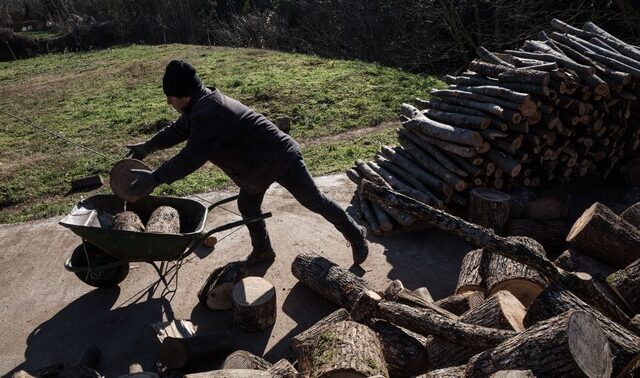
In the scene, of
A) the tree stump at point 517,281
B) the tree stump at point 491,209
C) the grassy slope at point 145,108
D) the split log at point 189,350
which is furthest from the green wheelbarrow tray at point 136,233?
the tree stump at point 491,209

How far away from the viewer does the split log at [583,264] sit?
5.00 meters

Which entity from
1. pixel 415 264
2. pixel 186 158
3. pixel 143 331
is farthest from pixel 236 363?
pixel 415 264

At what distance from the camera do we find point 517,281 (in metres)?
4.54

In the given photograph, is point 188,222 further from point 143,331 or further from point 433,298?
point 433,298

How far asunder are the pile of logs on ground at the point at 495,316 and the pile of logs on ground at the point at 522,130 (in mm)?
1405

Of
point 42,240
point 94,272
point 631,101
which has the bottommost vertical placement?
point 42,240

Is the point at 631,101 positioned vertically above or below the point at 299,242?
above

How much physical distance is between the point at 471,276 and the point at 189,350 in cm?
255

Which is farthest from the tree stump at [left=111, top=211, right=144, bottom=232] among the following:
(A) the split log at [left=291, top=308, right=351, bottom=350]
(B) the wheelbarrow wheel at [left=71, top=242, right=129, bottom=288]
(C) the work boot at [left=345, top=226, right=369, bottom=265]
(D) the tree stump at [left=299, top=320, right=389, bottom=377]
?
(D) the tree stump at [left=299, top=320, right=389, bottom=377]

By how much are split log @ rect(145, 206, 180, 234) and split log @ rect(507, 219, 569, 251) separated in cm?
366

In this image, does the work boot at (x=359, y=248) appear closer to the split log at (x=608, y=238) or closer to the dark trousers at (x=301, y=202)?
the dark trousers at (x=301, y=202)

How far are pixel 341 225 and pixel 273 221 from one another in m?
1.43

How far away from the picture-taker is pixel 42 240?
22.0 ft

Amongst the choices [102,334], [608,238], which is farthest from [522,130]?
[102,334]
